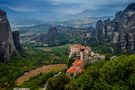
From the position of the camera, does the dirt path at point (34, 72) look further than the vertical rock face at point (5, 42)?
No

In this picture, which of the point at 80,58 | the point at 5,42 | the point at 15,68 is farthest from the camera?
the point at 5,42

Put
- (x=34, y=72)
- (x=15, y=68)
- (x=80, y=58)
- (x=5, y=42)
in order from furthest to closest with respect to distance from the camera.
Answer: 1. (x=5, y=42)
2. (x=15, y=68)
3. (x=34, y=72)
4. (x=80, y=58)

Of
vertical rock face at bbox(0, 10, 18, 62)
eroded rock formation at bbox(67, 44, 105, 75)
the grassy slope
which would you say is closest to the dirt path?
the grassy slope

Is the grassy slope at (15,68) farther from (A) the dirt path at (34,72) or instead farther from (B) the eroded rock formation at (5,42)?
(B) the eroded rock formation at (5,42)

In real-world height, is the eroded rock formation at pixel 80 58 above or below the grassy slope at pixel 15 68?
above

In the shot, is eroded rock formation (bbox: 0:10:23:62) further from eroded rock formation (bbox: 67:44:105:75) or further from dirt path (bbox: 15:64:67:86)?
eroded rock formation (bbox: 67:44:105:75)

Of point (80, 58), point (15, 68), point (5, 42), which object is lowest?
point (15, 68)

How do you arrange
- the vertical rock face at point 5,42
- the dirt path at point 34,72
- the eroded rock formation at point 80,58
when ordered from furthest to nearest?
the vertical rock face at point 5,42
the dirt path at point 34,72
the eroded rock formation at point 80,58

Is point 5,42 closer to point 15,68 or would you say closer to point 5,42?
point 5,42

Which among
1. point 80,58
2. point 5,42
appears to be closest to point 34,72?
point 5,42

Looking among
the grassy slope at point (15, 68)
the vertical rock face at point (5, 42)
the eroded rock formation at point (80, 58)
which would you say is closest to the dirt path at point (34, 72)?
the grassy slope at point (15, 68)
